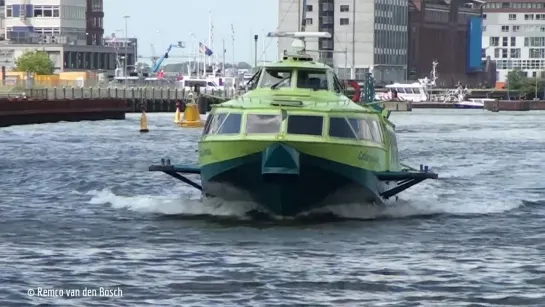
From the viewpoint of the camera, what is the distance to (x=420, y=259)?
32188 mm

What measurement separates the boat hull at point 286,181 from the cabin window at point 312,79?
3.38 metres

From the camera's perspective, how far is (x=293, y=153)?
3575 centimetres

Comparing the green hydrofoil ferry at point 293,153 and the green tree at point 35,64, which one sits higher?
the green hydrofoil ferry at point 293,153

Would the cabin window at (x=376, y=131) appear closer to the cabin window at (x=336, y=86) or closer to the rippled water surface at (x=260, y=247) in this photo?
the rippled water surface at (x=260, y=247)

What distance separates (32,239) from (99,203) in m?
9.46

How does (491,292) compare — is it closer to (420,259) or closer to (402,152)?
(420,259)

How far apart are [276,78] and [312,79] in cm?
89

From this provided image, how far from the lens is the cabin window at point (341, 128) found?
120ft

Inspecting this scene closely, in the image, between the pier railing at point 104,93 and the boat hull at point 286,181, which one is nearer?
the boat hull at point 286,181

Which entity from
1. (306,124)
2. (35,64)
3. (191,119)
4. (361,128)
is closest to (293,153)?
(306,124)

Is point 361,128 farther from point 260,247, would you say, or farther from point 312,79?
point 260,247

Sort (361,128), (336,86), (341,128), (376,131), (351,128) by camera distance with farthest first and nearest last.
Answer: (336,86) → (376,131) → (361,128) → (351,128) → (341,128)

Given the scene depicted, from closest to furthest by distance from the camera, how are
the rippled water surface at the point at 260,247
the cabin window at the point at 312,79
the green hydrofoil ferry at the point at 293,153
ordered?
the rippled water surface at the point at 260,247, the green hydrofoil ferry at the point at 293,153, the cabin window at the point at 312,79

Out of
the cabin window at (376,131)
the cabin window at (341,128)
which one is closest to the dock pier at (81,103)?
the cabin window at (376,131)
